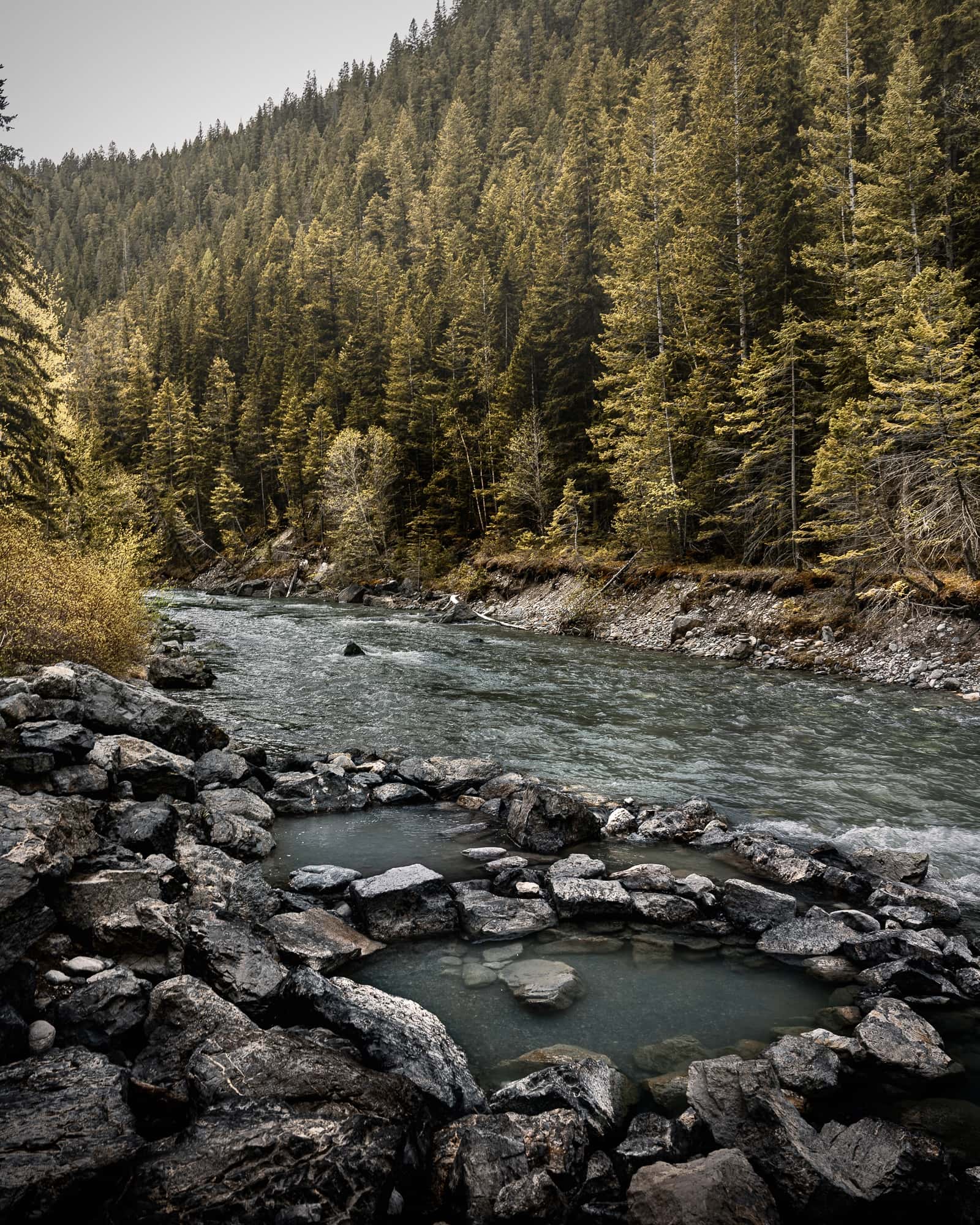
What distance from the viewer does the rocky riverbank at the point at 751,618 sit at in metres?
17.0

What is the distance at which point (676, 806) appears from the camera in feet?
29.1

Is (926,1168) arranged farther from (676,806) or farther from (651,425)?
(651,425)

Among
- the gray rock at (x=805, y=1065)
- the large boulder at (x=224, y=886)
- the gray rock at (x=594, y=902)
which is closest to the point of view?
the gray rock at (x=805, y=1065)

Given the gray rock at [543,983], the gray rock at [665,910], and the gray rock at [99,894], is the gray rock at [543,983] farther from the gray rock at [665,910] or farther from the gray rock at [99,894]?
the gray rock at [99,894]

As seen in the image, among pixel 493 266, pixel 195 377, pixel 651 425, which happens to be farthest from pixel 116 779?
pixel 195 377

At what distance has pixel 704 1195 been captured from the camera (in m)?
3.00

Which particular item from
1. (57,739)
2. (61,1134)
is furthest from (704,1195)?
(57,739)

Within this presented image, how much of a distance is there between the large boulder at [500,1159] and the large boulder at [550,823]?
4.11m

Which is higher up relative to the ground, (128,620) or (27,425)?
(27,425)

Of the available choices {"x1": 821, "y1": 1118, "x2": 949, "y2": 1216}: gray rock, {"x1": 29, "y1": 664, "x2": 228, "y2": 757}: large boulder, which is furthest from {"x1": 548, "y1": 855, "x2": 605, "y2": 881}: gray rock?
{"x1": 29, "y1": 664, "x2": 228, "y2": 757}: large boulder

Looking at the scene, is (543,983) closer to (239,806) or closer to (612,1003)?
(612,1003)

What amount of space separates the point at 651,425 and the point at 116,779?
24.9 metres

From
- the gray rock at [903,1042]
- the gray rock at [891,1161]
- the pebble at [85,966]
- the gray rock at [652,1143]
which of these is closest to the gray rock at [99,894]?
the pebble at [85,966]

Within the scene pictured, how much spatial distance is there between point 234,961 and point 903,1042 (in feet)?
15.2
